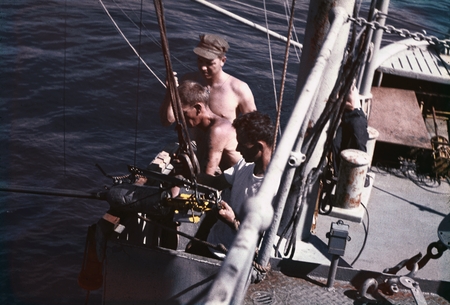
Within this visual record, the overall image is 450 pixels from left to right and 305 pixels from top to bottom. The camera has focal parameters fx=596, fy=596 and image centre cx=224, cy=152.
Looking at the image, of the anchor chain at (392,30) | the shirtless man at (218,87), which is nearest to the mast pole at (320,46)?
the anchor chain at (392,30)

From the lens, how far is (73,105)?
53.9 ft

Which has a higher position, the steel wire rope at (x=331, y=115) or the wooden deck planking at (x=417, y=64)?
the steel wire rope at (x=331, y=115)

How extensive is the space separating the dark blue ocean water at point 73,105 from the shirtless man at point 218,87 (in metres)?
3.94

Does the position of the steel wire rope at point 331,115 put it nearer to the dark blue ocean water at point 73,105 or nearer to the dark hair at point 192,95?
the dark hair at point 192,95

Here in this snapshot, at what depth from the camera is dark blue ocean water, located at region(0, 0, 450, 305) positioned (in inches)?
490

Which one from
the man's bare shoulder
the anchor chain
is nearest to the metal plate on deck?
the man's bare shoulder

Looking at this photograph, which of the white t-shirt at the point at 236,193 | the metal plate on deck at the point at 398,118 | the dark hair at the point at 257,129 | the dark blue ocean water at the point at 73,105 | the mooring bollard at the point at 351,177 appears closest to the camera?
the dark hair at the point at 257,129

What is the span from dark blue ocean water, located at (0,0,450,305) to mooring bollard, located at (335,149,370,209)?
15.8 feet

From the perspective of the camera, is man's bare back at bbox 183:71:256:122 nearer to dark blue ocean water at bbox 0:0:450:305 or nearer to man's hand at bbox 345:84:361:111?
man's hand at bbox 345:84:361:111


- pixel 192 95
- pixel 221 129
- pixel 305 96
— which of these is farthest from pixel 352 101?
pixel 305 96

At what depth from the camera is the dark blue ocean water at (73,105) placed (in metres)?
12.5

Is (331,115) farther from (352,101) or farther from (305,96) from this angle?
(352,101)

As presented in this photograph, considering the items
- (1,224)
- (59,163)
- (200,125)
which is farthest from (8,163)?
(200,125)

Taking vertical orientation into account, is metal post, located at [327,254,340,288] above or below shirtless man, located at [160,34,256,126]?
below
